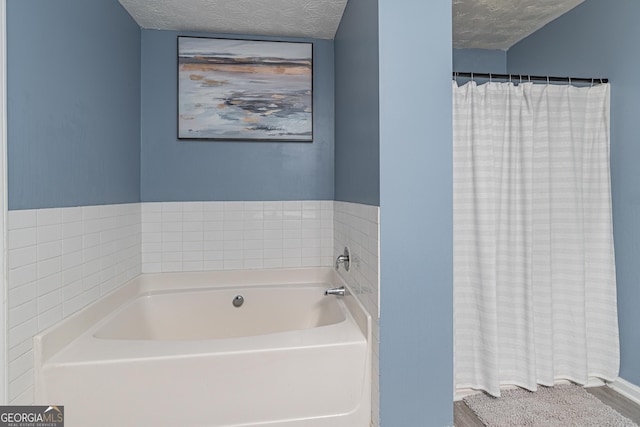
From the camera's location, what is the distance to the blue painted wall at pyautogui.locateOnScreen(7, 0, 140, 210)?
1.29 meters

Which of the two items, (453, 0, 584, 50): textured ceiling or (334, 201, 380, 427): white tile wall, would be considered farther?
(453, 0, 584, 50): textured ceiling

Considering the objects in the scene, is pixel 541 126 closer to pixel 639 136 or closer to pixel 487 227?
pixel 639 136

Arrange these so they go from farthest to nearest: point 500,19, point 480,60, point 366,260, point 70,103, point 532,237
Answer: point 480,60, point 500,19, point 532,237, point 366,260, point 70,103

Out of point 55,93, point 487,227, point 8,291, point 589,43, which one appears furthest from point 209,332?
point 589,43

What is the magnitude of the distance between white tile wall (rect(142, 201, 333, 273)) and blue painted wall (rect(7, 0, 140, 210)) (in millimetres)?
349

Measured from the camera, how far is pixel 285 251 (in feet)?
8.47

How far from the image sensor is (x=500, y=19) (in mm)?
2447

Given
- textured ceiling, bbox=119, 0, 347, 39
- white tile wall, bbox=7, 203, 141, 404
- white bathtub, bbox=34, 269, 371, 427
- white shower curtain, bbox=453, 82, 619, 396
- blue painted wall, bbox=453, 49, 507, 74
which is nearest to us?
white tile wall, bbox=7, 203, 141, 404

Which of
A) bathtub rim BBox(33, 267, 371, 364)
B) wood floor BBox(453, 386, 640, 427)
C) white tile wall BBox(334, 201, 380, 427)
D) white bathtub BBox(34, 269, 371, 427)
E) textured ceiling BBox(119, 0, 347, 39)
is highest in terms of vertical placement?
textured ceiling BBox(119, 0, 347, 39)

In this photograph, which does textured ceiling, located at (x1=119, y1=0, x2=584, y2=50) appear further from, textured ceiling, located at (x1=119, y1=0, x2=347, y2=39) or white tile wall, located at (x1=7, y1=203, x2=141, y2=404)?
white tile wall, located at (x1=7, y1=203, x2=141, y2=404)

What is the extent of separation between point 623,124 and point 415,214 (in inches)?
60.2

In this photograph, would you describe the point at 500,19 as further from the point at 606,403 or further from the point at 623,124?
the point at 606,403

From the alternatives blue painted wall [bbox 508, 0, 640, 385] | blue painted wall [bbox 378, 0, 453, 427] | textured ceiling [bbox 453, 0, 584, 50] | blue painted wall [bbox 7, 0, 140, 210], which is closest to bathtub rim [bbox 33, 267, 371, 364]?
blue painted wall [bbox 378, 0, 453, 427]

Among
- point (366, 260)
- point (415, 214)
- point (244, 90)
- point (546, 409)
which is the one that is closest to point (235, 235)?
point (244, 90)
